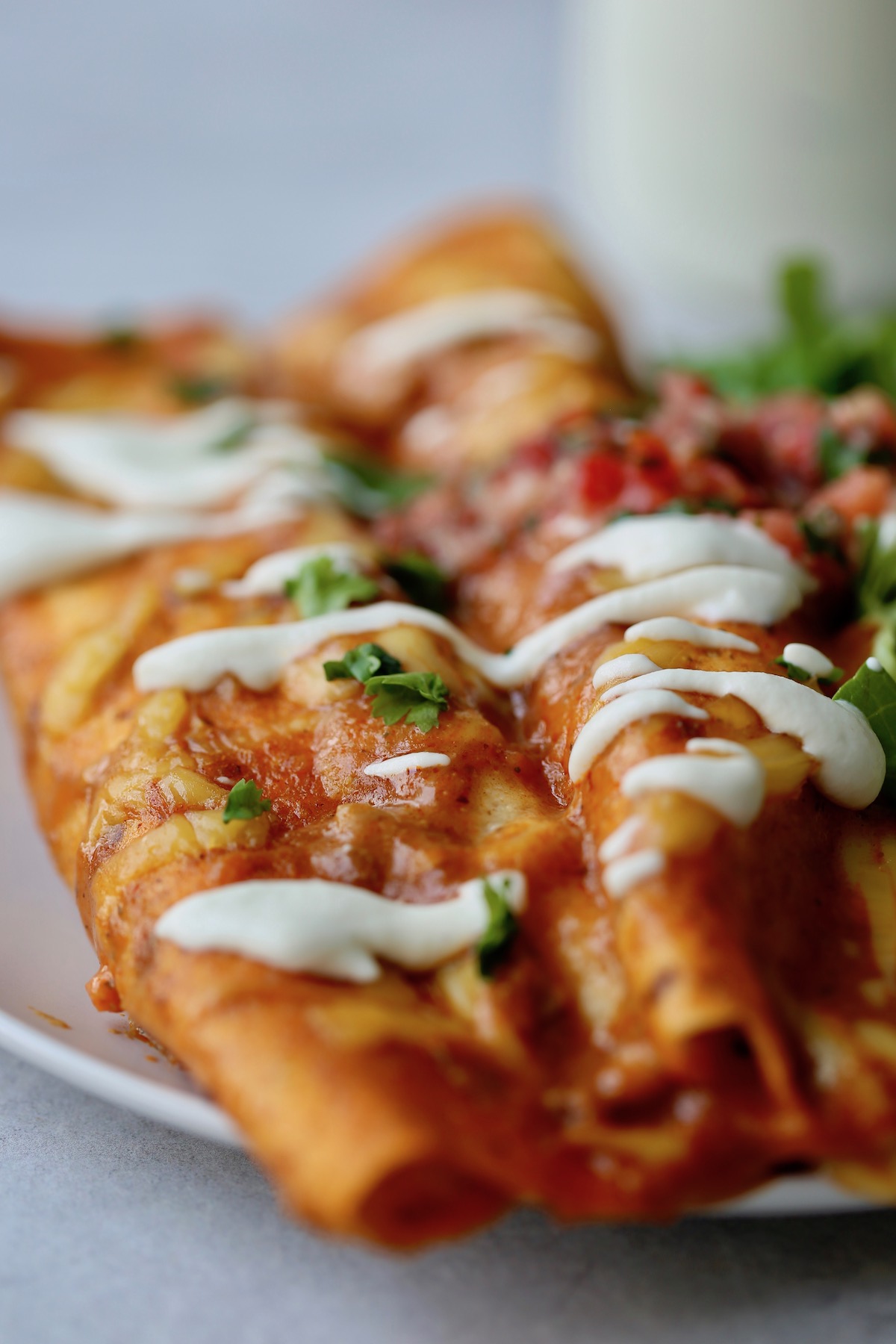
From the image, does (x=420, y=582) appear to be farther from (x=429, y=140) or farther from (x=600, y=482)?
(x=429, y=140)

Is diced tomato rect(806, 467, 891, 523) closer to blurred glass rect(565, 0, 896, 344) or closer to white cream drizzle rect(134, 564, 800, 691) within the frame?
white cream drizzle rect(134, 564, 800, 691)

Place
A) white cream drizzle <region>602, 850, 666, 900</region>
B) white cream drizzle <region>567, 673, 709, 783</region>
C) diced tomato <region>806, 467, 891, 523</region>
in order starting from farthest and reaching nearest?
diced tomato <region>806, 467, 891, 523</region>
white cream drizzle <region>567, 673, 709, 783</region>
white cream drizzle <region>602, 850, 666, 900</region>

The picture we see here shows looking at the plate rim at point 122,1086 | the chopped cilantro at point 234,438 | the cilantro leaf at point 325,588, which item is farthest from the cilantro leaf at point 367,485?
the plate rim at point 122,1086

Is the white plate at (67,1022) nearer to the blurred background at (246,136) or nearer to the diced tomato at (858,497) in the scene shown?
the diced tomato at (858,497)

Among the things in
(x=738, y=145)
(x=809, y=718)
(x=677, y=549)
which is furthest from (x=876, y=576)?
(x=738, y=145)

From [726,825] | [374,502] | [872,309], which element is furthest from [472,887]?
[872,309]

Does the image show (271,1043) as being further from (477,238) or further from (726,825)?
(477,238)

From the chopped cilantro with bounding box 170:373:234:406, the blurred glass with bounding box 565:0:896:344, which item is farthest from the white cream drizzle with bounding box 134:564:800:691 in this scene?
the blurred glass with bounding box 565:0:896:344
